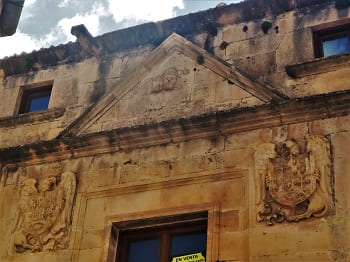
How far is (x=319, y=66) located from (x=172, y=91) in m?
2.41

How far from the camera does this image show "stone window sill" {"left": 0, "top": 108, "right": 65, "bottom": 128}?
14.2 meters

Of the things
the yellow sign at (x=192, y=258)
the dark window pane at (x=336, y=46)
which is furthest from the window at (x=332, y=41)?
the yellow sign at (x=192, y=258)

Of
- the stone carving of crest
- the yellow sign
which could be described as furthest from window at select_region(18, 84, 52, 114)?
the yellow sign

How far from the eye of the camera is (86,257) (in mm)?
12008

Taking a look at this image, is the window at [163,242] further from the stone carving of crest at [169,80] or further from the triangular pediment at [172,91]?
the stone carving of crest at [169,80]

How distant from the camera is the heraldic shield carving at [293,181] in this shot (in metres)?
11.1

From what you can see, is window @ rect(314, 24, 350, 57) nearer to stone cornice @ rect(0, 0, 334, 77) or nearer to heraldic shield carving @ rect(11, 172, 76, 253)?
stone cornice @ rect(0, 0, 334, 77)

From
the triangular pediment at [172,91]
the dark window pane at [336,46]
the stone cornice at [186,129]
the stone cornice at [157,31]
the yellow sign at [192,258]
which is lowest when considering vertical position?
the yellow sign at [192,258]

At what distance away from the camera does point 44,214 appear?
41.7 ft

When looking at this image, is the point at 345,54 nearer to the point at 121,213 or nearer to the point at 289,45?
the point at 289,45

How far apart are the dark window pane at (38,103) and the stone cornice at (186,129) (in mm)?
1351

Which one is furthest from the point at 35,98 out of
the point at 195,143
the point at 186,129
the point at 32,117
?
the point at 195,143

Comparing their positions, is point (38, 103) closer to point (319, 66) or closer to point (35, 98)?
point (35, 98)

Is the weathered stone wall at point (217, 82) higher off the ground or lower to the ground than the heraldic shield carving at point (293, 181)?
higher
